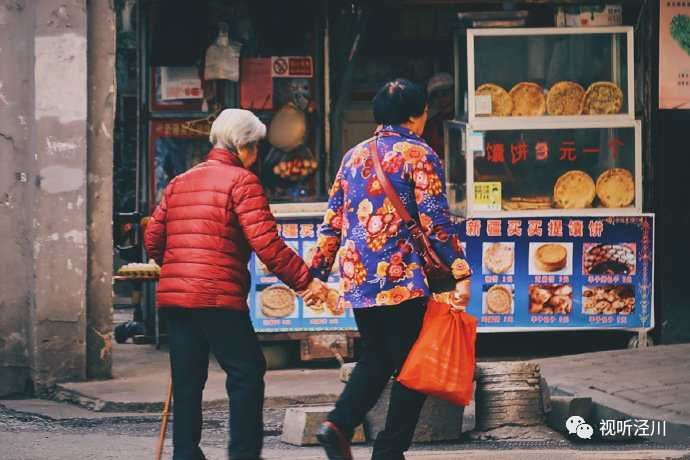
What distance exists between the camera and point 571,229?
10.6m

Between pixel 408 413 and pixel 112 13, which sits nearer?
pixel 408 413

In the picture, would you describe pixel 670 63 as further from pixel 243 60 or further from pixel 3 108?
pixel 3 108

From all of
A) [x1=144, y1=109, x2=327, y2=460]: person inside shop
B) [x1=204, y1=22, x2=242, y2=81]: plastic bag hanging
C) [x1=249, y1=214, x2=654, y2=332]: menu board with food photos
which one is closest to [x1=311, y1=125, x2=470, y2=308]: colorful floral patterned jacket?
[x1=144, y1=109, x2=327, y2=460]: person inside shop

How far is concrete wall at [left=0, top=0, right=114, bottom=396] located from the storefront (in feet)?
5.09

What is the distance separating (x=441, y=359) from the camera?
5.93 metres

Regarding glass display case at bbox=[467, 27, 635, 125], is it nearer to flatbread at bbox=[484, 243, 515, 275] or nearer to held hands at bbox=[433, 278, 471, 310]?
flatbread at bbox=[484, 243, 515, 275]

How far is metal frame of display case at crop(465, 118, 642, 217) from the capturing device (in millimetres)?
10641

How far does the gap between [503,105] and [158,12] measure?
2853 millimetres

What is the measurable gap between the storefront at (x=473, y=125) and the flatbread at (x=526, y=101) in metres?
0.01

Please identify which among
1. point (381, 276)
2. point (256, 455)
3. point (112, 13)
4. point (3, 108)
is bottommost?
point (256, 455)

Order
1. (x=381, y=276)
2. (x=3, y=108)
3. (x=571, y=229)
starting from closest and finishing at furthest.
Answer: (x=381, y=276)
(x=3, y=108)
(x=571, y=229)

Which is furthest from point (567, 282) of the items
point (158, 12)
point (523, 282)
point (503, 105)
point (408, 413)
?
point (408, 413)

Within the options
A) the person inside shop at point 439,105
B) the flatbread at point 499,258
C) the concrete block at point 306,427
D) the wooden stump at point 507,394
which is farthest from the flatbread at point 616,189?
the concrete block at point 306,427

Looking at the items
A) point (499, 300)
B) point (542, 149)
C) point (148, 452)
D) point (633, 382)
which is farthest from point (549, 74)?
→ point (148, 452)
